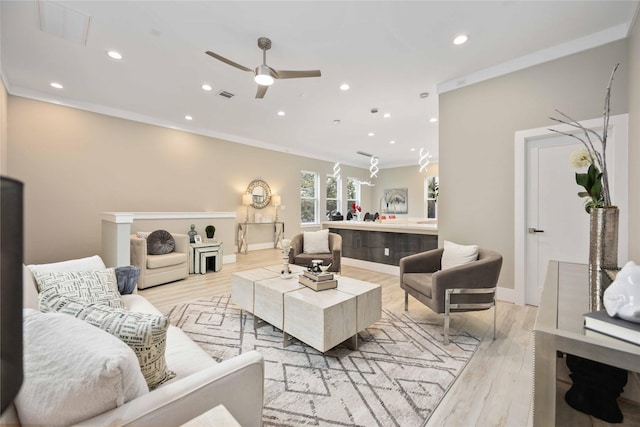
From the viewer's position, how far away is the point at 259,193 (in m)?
7.20

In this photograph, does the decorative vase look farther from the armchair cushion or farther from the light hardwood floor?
the armchair cushion

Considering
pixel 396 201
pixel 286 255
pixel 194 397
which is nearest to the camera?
pixel 194 397

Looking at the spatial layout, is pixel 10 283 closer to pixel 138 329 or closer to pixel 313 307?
pixel 138 329

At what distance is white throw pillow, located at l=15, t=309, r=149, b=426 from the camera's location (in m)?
0.69

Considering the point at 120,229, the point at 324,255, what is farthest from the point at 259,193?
the point at 120,229

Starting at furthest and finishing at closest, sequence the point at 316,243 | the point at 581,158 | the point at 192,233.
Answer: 1. the point at 192,233
2. the point at 316,243
3. the point at 581,158

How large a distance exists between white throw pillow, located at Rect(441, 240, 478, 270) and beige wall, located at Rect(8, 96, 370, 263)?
4.30m

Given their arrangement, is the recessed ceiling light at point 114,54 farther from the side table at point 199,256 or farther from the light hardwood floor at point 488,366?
the light hardwood floor at point 488,366

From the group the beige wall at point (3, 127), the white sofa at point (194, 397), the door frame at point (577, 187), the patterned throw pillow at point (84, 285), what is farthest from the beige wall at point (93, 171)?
the door frame at point (577, 187)

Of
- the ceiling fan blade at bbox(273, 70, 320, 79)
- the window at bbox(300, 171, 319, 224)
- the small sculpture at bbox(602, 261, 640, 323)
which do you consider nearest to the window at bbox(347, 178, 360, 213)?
the window at bbox(300, 171, 319, 224)

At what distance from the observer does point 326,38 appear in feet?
9.10

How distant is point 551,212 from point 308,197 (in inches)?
256

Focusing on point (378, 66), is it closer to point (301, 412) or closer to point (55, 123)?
point (301, 412)

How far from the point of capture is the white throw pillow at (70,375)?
27.0 inches
